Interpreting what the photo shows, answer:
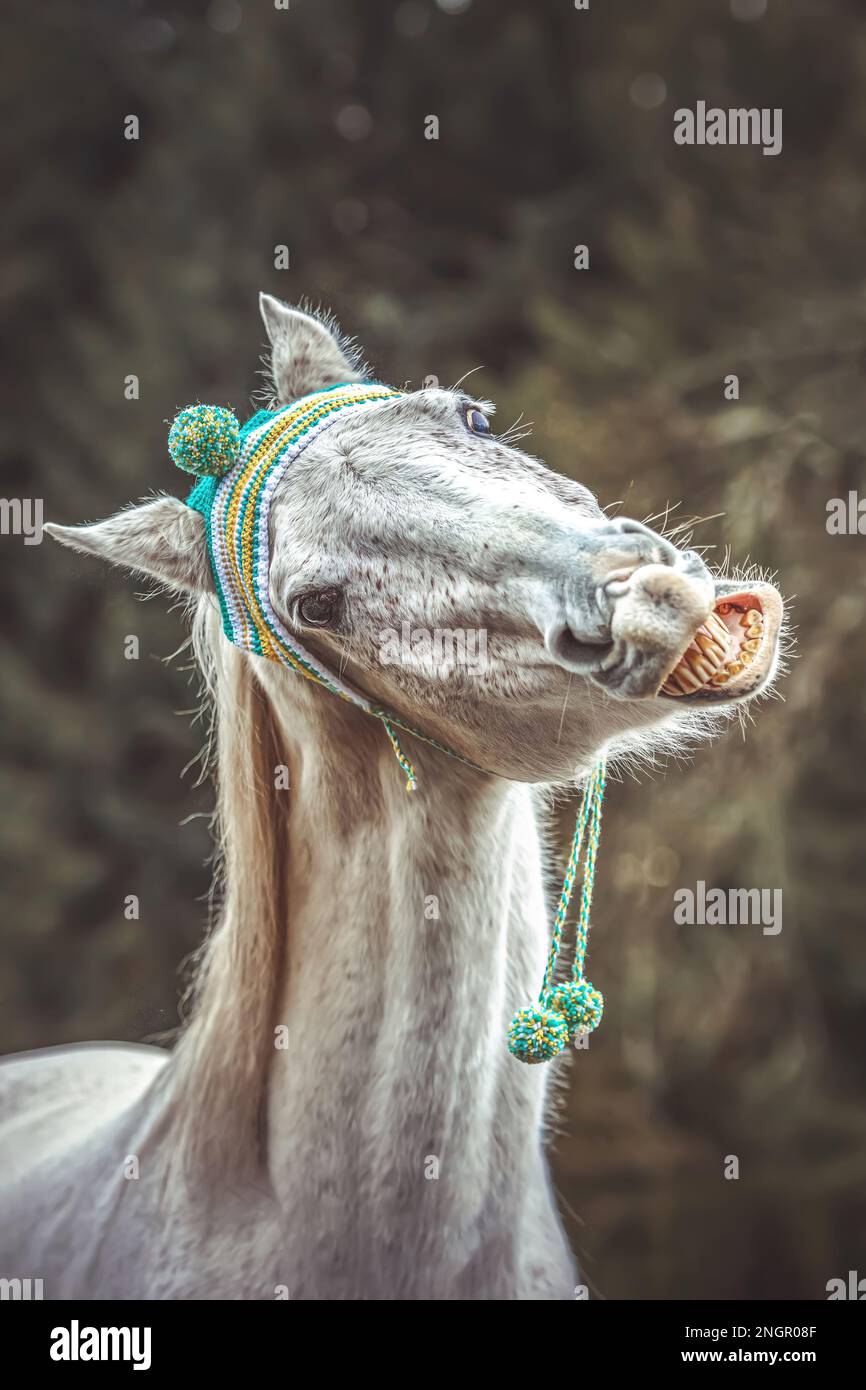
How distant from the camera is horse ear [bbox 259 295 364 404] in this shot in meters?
1.13

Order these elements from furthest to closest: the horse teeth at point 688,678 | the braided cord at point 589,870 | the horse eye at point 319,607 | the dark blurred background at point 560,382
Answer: the dark blurred background at point 560,382
the braided cord at point 589,870
the horse eye at point 319,607
the horse teeth at point 688,678

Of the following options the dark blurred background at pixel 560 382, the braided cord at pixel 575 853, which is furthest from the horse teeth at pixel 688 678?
the dark blurred background at pixel 560 382

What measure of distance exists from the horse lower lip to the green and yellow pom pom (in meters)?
0.42

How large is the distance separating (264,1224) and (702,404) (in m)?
2.36

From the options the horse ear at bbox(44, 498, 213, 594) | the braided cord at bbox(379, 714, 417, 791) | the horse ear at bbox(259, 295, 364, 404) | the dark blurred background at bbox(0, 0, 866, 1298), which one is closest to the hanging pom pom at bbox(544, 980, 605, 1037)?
the braided cord at bbox(379, 714, 417, 791)

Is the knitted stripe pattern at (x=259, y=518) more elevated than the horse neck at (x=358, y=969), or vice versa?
the knitted stripe pattern at (x=259, y=518)

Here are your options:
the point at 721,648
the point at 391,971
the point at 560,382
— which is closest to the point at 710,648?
the point at 721,648

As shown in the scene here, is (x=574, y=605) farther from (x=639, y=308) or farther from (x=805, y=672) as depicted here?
(x=639, y=308)

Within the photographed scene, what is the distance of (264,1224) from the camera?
3.65 ft

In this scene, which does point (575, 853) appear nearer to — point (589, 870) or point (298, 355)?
point (589, 870)

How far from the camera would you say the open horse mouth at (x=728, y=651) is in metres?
0.86

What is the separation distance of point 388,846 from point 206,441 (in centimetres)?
36

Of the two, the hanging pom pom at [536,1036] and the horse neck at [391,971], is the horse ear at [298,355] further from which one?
the hanging pom pom at [536,1036]

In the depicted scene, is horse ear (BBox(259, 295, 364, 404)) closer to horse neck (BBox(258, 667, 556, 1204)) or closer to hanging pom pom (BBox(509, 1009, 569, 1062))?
Answer: horse neck (BBox(258, 667, 556, 1204))
